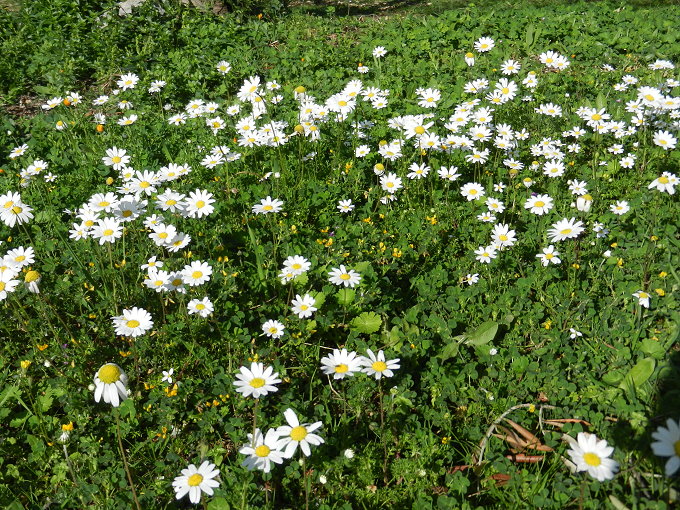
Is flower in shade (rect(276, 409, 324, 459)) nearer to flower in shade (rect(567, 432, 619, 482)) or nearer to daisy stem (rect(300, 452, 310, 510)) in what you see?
daisy stem (rect(300, 452, 310, 510))

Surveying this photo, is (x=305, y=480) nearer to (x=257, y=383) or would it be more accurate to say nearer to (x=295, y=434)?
(x=295, y=434)

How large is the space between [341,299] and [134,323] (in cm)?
109

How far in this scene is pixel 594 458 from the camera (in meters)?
2.04

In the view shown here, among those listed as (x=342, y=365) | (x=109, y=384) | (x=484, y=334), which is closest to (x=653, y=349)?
(x=484, y=334)

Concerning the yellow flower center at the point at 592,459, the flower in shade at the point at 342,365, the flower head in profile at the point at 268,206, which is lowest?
the flower head in profile at the point at 268,206

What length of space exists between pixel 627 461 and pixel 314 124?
3179mm

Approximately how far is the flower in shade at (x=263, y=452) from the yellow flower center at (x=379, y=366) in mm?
526

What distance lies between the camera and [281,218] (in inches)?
154

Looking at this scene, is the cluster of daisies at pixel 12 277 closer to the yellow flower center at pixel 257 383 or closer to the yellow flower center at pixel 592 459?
the yellow flower center at pixel 257 383

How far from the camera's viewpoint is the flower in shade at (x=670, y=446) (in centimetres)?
A: 185

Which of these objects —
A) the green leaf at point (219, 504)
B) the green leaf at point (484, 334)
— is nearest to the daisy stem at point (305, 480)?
the green leaf at point (219, 504)

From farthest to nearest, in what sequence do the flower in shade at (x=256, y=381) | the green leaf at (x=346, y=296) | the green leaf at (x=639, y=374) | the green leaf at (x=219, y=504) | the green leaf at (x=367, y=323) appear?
the green leaf at (x=346, y=296) → the green leaf at (x=367, y=323) → the green leaf at (x=639, y=374) → the flower in shade at (x=256, y=381) → the green leaf at (x=219, y=504)

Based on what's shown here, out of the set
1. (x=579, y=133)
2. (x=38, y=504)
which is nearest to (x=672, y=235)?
(x=579, y=133)

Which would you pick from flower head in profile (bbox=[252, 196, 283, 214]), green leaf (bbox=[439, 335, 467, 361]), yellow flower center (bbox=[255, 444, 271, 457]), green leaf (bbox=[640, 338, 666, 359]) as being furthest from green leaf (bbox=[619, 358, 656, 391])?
flower head in profile (bbox=[252, 196, 283, 214])
